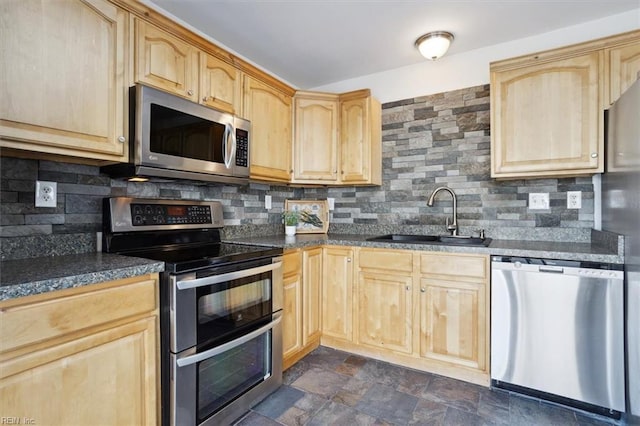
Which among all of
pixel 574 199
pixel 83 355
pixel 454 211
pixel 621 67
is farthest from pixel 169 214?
pixel 621 67

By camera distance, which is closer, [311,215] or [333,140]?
[333,140]

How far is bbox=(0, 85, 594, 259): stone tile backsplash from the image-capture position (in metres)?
1.48

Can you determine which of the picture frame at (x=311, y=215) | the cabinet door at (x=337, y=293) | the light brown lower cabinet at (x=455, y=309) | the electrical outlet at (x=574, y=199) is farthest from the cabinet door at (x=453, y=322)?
the picture frame at (x=311, y=215)

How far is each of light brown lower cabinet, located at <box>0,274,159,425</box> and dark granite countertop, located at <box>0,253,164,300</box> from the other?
0.03 m

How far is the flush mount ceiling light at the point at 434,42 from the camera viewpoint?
7.22ft

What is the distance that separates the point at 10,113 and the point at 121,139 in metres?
0.40

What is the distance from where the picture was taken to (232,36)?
229 centimetres

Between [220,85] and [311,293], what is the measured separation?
5.27ft

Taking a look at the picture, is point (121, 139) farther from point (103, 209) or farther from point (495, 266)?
point (495, 266)

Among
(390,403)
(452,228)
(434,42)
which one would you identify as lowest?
(390,403)

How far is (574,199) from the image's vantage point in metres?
2.15

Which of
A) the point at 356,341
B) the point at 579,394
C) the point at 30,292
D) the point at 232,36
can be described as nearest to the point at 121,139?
the point at 30,292

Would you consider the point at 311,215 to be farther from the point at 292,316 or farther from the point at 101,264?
the point at 101,264

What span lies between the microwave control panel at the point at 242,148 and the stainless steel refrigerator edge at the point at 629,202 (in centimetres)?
209
